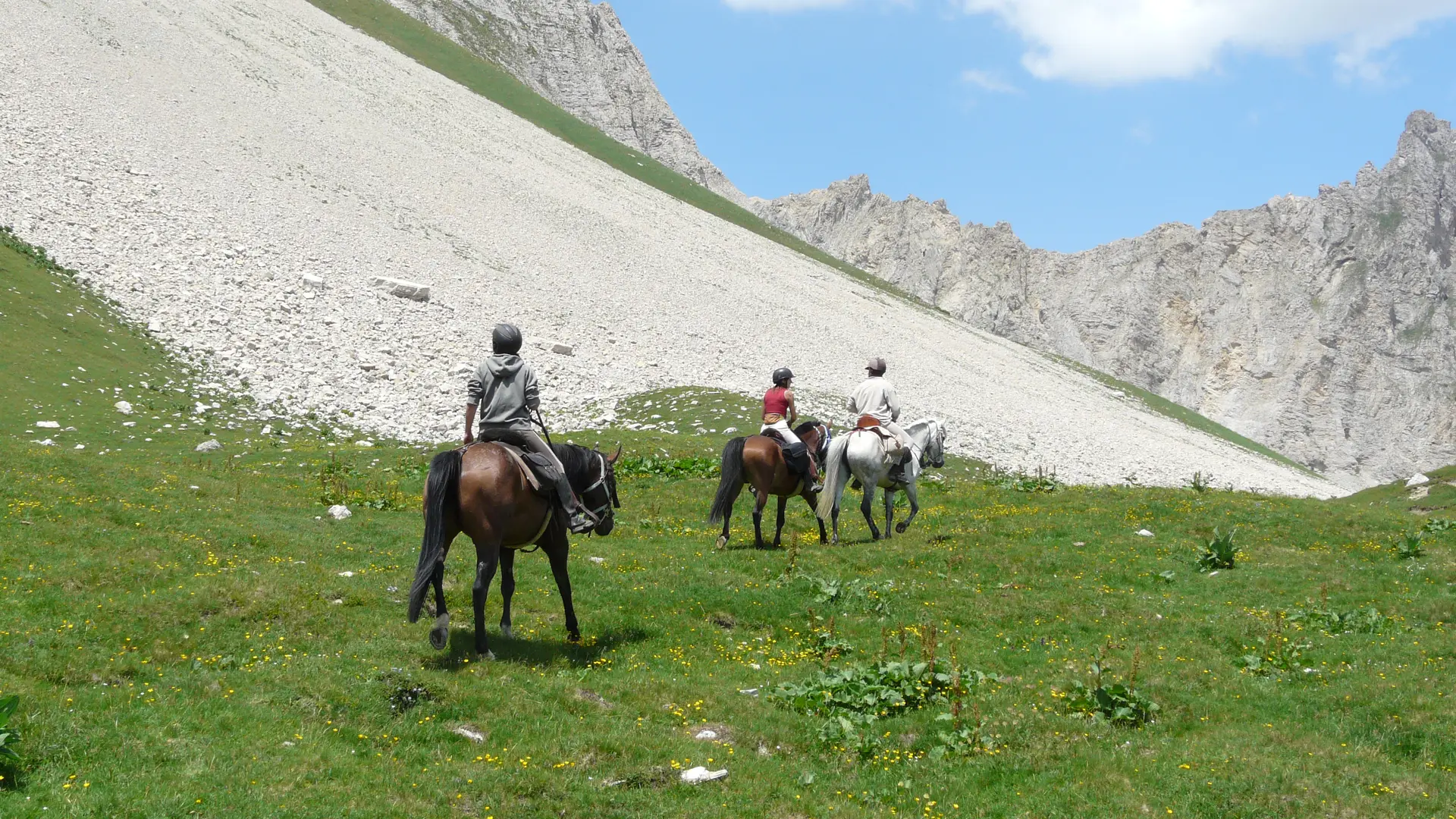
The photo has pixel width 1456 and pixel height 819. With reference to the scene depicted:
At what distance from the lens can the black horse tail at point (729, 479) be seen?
2066cm

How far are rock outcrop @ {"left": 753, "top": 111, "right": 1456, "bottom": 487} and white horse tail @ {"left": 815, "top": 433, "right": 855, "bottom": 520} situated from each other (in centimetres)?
13924

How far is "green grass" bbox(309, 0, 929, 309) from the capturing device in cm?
9950

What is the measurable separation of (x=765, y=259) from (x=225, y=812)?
2927 inches

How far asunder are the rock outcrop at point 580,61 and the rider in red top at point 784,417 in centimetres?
11488

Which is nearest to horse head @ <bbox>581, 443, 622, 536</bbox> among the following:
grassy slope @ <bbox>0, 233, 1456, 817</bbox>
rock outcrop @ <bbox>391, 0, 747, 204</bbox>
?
grassy slope @ <bbox>0, 233, 1456, 817</bbox>

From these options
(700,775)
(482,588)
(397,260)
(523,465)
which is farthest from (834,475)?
(397,260)

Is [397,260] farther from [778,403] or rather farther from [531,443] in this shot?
[531,443]

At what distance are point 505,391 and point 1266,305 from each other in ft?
609

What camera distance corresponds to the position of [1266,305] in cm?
17162

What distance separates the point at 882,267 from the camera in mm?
188250

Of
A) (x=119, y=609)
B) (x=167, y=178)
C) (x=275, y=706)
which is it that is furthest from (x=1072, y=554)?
(x=167, y=178)

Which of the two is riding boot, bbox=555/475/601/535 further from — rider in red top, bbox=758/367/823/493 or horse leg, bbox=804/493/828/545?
horse leg, bbox=804/493/828/545

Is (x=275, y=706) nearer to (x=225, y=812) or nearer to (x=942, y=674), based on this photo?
(x=225, y=812)

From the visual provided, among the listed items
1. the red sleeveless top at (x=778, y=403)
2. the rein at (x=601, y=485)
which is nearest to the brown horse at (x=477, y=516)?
the rein at (x=601, y=485)
